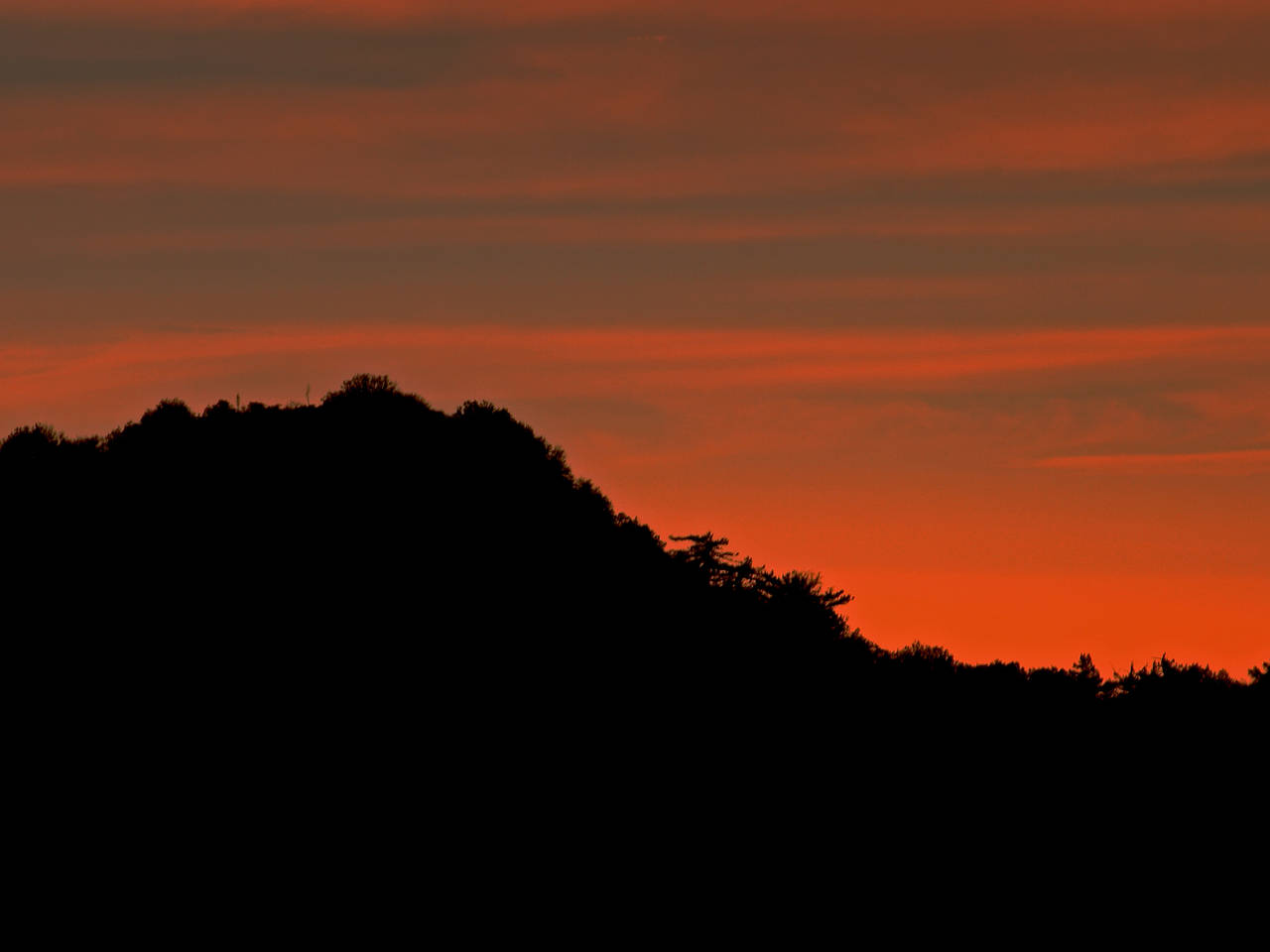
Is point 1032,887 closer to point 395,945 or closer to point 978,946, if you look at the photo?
point 978,946

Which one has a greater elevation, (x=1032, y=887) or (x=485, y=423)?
(x=485, y=423)

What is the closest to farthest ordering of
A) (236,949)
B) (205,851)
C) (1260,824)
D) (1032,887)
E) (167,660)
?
(236,949) → (205,851) → (167,660) → (1032,887) → (1260,824)

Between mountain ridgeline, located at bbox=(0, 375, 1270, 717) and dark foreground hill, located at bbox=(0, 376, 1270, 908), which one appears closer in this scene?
dark foreground hill, located at bbox=(0, 376, 1270, 908)

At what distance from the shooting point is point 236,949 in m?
33.4

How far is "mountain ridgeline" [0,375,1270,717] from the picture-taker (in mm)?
41688

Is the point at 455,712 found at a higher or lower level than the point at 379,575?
lower

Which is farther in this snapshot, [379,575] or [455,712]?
[379,575]

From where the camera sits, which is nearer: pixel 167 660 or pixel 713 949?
pixel 713 949

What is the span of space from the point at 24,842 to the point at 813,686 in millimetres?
25227

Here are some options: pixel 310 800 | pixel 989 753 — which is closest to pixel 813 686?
pixel 989 753

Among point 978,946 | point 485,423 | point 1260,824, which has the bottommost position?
point 978,946

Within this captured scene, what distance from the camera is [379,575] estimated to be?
44.5 meters

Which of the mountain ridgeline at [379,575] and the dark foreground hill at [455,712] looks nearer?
the dark foreground hill at [455,712]

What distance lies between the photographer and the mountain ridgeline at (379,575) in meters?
41.7
